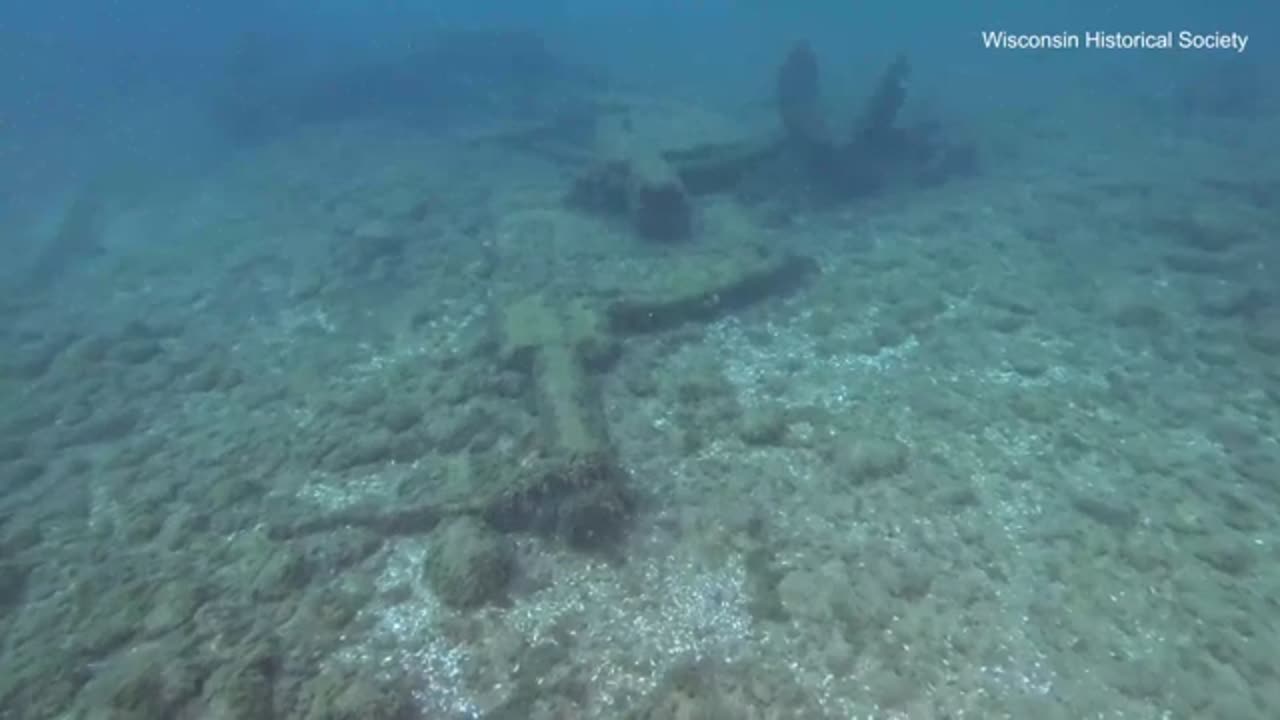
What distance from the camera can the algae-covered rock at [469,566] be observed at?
29.5 feet

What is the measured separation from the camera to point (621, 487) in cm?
1023

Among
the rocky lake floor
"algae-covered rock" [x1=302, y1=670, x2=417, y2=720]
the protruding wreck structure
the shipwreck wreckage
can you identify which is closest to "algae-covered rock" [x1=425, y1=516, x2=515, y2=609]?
the rocky lake floor

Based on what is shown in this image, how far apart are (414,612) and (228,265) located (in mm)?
13812

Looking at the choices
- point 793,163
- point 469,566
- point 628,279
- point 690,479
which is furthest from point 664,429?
point 793,163

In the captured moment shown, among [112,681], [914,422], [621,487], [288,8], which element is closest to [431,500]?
[621,487]

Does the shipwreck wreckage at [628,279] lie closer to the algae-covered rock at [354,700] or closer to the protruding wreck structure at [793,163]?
the protruding wreck structure at [793,163]

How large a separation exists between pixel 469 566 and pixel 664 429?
12.7 ft

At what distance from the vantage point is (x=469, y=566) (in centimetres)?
912

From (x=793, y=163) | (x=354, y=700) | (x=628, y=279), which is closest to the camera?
(x=354, y=700)

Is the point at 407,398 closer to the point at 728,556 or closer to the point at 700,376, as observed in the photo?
the point at 700,376

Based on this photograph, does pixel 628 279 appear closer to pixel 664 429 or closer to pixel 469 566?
pixel 664 429

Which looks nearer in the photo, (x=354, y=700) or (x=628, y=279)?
(x=354, y=700)

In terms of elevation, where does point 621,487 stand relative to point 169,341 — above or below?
above

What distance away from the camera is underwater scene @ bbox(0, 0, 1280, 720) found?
324 inches
